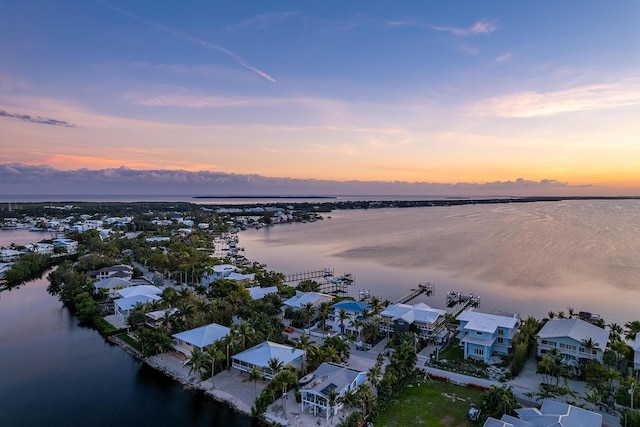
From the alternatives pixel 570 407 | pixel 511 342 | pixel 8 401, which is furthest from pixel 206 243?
pixel 570 407

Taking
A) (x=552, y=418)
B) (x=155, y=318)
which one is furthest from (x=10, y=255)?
(x=552, y=418)

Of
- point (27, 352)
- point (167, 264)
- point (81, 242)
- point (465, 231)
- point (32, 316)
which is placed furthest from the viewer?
point (465, 231)

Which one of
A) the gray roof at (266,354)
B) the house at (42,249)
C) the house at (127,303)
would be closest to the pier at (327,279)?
the house at (127,303)

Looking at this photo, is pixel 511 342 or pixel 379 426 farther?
pixel 511 342

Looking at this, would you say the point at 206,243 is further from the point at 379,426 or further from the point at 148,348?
the point at 379,426

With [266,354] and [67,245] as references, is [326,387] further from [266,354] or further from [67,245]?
[67,245]

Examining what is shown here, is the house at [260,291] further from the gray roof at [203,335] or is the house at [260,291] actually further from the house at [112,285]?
the house at [112,285]

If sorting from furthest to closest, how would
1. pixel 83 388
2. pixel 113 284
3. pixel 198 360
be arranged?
pixel 113 284, pixel 83 388, pixel 198 360
